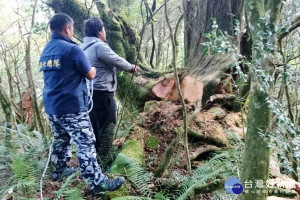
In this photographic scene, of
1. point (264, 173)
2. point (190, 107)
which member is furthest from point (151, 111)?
point (264, 173)

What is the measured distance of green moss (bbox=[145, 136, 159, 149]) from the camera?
3.87m

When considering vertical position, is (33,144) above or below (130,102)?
below

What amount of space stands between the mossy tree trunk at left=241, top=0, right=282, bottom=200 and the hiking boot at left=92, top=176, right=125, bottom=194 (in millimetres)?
1427

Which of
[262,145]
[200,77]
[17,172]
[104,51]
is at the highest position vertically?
[104,51]

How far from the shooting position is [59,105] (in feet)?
9.64

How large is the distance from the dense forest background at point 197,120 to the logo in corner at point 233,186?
79mm

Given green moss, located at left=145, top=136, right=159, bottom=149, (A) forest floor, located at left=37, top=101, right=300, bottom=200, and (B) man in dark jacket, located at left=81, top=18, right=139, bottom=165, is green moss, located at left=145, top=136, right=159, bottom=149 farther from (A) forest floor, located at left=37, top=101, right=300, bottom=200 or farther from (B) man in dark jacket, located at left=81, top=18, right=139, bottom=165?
(B) man in dark jacket, located at left=81, top=18, right=139, bottom=165

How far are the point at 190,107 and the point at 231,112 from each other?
3.38 feet

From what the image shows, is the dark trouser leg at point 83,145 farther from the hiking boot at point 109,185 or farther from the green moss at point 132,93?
the green moss at point 132,93

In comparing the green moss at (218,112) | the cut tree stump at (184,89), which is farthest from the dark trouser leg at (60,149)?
the green moss at (218,112)

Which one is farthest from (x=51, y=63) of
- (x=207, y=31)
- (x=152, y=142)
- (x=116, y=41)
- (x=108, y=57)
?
(x=207, y=31)

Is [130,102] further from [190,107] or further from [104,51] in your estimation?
[104,51]

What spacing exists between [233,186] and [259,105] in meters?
0.91

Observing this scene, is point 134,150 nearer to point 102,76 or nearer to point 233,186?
point 102,76
